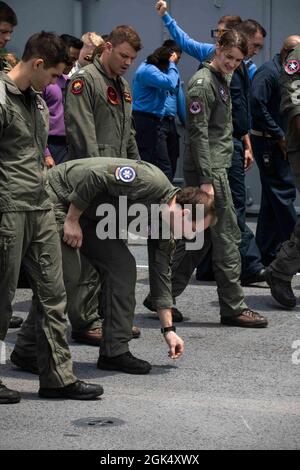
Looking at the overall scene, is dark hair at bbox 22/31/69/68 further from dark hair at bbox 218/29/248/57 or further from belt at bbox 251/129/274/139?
belt at bbox 251/129/274/139

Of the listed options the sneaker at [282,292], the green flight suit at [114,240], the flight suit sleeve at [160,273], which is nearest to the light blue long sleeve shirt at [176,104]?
the sneaker at [282,292]

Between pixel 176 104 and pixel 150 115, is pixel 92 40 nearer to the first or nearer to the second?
pixel 150 115

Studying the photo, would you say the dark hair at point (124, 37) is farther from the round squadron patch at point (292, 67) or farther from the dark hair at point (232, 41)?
the round squadron patch at point (292, 67)

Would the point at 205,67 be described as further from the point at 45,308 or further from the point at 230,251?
the point at 45,308

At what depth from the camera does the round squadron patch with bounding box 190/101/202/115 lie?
8297 mm

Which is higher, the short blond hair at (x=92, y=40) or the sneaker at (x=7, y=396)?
the short blond hair at (x=92, y=40)

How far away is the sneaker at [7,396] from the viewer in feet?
21.0

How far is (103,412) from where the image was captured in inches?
249

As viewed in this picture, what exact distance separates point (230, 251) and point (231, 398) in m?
1.89

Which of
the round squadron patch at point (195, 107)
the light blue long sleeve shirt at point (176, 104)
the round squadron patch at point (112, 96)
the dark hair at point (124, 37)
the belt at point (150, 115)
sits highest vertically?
the dark hair at point (124, 37)

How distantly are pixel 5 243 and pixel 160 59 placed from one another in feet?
16.7

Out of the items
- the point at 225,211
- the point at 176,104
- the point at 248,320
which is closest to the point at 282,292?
the point at 248,320

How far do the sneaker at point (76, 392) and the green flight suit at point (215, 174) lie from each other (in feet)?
6.31

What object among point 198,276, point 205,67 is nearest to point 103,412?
point 205,67
